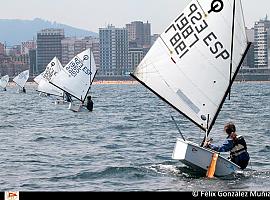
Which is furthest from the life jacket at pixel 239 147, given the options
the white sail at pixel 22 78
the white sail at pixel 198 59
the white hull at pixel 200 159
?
the white sail at pixel 22 78

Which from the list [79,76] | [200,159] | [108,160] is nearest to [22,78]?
[79,76]

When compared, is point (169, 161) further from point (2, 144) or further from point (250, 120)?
point (250, 120)

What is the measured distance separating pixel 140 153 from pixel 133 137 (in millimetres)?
9022

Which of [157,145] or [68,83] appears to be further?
[68,83]

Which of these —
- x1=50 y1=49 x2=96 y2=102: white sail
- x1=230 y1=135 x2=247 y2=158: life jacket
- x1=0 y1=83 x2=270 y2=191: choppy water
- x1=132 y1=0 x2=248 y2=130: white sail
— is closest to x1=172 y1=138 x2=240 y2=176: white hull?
x1=0 y1=83 x2=270 y2=191: choppy water

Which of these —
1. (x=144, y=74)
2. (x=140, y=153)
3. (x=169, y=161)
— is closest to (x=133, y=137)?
(x=140, y=153)

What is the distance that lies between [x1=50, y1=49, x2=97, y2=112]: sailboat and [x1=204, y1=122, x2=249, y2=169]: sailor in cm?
4219

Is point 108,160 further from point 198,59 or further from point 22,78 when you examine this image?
point 22,78

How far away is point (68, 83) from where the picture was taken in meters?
67.1

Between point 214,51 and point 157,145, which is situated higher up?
point 214,51

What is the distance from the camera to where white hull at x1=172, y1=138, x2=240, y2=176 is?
878 inches

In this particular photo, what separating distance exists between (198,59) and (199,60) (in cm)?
4

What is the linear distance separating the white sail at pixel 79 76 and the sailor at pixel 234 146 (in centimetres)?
4282

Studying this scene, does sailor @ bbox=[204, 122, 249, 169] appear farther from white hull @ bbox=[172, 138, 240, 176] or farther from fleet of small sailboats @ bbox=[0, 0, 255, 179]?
fleet of small sailboats @ bbox=[0, 0, 255, 179]
